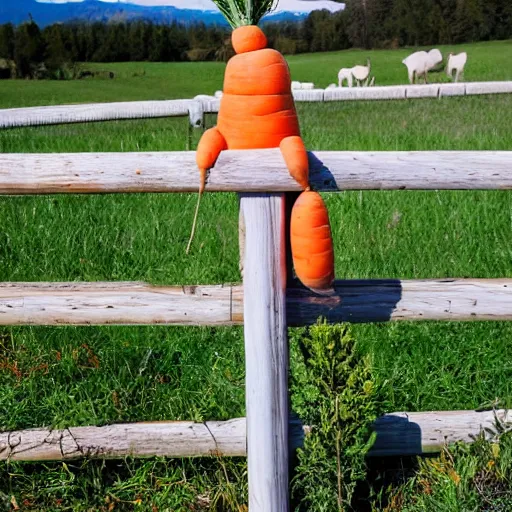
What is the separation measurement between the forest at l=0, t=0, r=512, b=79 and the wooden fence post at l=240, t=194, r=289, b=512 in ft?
39.4

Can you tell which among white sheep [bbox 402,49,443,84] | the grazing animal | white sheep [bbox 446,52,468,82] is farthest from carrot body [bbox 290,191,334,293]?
white sheep [bbox 402,49,443,84]

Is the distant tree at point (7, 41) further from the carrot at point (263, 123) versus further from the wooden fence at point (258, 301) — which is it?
the carrot at point (263, 123)

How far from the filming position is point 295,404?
2.68 metres

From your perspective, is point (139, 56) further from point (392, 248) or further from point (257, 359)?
point (257, 359)

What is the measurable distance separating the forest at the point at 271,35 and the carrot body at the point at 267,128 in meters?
11.9

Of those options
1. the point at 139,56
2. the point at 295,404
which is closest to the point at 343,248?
the point at 295,404

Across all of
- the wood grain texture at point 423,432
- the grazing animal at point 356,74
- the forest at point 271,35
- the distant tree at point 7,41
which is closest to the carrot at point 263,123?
the wood grain texture at point 423,432

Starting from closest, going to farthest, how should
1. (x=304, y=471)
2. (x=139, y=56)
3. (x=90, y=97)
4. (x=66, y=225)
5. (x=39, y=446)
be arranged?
(x=304, y=471) → (x=39, y=446) → (x=66, y=225) → (x=90, y=97) → (x=139, y=56)

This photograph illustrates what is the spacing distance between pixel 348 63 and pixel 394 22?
1.48 meters

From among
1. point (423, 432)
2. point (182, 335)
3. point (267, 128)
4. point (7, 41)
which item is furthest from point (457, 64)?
point (267, 128)

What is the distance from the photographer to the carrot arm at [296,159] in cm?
230

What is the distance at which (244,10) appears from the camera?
2354mm

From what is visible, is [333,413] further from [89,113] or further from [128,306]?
[89,113]

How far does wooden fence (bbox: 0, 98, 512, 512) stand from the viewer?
2.42 m
